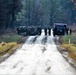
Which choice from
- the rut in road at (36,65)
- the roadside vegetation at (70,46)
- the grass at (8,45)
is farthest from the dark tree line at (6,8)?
the rut in road at (36,65)

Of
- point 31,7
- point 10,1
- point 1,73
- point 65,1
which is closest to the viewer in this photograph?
point 1,73

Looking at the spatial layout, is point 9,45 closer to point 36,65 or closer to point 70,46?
point 70,46

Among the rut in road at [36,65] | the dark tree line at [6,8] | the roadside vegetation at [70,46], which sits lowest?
the roadside vegetation at [70,46]

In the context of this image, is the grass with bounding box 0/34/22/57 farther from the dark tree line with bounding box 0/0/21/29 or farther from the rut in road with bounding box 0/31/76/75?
the dark tree line with bounding box 0/0/21/29

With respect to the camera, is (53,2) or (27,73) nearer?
(27,73)

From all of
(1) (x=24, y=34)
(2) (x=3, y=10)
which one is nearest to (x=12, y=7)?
(2) (x=3, y=10)

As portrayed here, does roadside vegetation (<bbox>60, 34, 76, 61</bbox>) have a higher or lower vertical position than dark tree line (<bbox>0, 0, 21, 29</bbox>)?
lower

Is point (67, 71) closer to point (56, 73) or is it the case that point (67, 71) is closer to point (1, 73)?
point (56, 73)

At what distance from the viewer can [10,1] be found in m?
74.1

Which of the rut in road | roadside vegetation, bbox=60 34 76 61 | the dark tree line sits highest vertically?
the dark tree line

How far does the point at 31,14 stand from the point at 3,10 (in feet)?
209

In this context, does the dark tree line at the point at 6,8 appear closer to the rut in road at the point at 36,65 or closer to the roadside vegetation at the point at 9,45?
the roadside vegetation at the point at 9,45

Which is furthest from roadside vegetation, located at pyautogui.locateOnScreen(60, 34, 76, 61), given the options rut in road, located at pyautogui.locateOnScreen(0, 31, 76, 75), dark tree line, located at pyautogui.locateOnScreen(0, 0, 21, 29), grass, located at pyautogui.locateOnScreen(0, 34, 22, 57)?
dark tree line, located at pyautogui.locateOnScreen(0, 0, 21, 29)

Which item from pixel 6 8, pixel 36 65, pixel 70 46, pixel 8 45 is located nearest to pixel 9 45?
pixel 8 45
